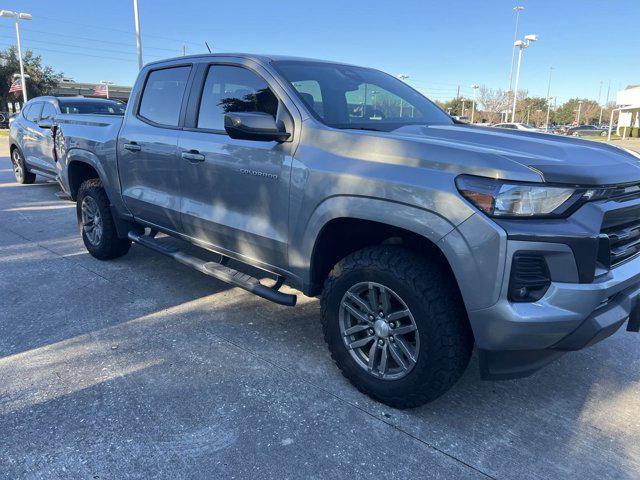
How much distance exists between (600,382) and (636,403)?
248 millimetres

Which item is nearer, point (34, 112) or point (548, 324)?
point (548, 324)

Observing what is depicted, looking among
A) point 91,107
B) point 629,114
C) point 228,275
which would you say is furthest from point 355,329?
point 629,114

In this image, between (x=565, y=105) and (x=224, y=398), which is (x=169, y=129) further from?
(x=565, y=105)

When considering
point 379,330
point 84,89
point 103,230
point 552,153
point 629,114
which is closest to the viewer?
point 552,153

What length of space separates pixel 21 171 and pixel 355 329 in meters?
10.3

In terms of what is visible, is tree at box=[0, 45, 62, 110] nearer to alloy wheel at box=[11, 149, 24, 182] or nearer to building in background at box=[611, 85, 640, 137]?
alloy wheel at box=[11, 149, 24, 182]

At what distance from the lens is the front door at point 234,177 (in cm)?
324

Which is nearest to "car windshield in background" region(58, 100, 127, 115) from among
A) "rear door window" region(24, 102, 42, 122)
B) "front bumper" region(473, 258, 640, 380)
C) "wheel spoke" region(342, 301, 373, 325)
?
"rear door window" region(24, 102, 42, 122)

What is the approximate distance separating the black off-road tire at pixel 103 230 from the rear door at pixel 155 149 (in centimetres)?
50

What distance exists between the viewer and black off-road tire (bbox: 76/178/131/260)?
5.12m

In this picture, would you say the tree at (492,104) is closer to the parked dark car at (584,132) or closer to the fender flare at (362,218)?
the parked dark car at (584,132)

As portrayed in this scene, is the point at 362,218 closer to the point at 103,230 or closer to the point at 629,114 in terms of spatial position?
the point at 103,230

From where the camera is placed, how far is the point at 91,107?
9.63 metres

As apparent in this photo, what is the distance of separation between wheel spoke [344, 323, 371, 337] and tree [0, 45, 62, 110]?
48558mm
